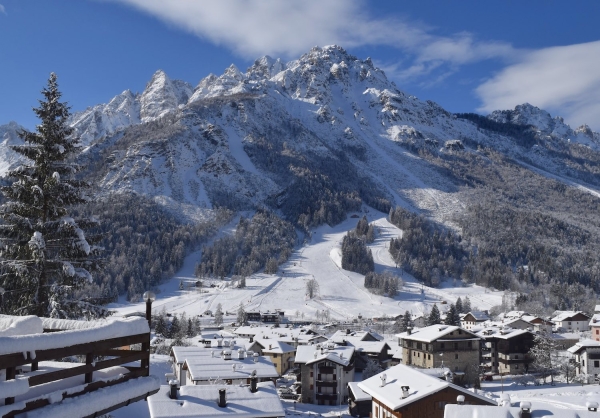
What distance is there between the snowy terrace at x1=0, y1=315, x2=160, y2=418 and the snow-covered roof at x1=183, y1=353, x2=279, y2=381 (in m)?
32.6

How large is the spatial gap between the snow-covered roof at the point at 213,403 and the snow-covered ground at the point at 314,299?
11074 cm

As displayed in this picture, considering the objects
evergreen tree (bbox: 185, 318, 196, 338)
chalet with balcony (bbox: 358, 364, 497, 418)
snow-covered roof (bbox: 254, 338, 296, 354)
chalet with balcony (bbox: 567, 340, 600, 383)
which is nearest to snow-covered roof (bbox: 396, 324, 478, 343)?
chalet with balcony (bbox: 567, 340, 600, 383)

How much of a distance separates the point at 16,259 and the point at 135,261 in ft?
575

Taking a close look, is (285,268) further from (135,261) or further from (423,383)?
(423,383)

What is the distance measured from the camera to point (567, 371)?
60594 mm

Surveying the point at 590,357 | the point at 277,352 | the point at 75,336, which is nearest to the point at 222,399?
the point at 75,336

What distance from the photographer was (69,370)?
6.93m

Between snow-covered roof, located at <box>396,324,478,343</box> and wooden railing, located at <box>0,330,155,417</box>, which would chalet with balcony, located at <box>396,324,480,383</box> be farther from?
wooden railing, located at <box>0,330,155,417</box>

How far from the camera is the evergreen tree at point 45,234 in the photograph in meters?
15.8

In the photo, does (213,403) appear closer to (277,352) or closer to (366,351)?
(277,352)

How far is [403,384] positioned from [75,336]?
3039cm

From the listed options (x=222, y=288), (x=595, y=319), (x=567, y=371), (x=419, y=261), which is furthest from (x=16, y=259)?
(x=419, y=261)

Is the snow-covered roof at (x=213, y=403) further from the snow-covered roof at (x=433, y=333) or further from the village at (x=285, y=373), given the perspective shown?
the snow-covered roof at (x=433, y=333)

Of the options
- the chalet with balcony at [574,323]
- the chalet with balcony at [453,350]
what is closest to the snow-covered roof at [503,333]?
the chalet with balcony at [453,350]
